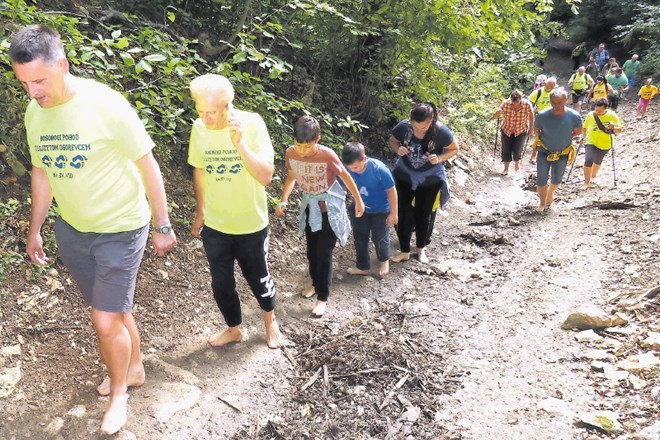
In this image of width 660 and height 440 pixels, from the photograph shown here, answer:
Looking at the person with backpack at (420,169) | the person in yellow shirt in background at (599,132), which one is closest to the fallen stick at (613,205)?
the person in yellow shirt in background at (599,132)

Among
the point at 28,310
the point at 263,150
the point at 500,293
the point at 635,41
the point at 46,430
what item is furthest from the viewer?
the point at 635,41

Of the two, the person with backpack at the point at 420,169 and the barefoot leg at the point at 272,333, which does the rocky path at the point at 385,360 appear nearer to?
the barefoot leg at the point at 272,333

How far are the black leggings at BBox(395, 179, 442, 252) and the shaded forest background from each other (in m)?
1.05

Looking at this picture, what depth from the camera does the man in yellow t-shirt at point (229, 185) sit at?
2994 millimetres

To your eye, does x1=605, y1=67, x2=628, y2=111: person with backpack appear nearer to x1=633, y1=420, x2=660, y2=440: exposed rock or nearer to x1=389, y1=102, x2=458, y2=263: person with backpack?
x1=389, y1=102, x2=458, y2=263: person with backpack

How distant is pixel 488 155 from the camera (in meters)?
11.4

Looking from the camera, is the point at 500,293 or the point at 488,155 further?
the point at 488,155

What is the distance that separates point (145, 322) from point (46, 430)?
1093mm

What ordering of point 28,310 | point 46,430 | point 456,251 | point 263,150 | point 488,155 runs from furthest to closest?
point 488,155 → point 456,251 → point 28,310 → point 263,150 → point 46,430

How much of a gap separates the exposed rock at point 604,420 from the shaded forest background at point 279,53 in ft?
10.4

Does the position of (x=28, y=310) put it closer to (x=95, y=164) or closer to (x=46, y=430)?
(x=46, y=430)

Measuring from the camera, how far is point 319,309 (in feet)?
15.0

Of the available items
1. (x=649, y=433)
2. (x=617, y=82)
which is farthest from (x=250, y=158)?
(x=617, y=82)

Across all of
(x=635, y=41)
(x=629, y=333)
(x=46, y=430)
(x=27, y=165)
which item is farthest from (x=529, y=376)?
(x=635, y=41)
